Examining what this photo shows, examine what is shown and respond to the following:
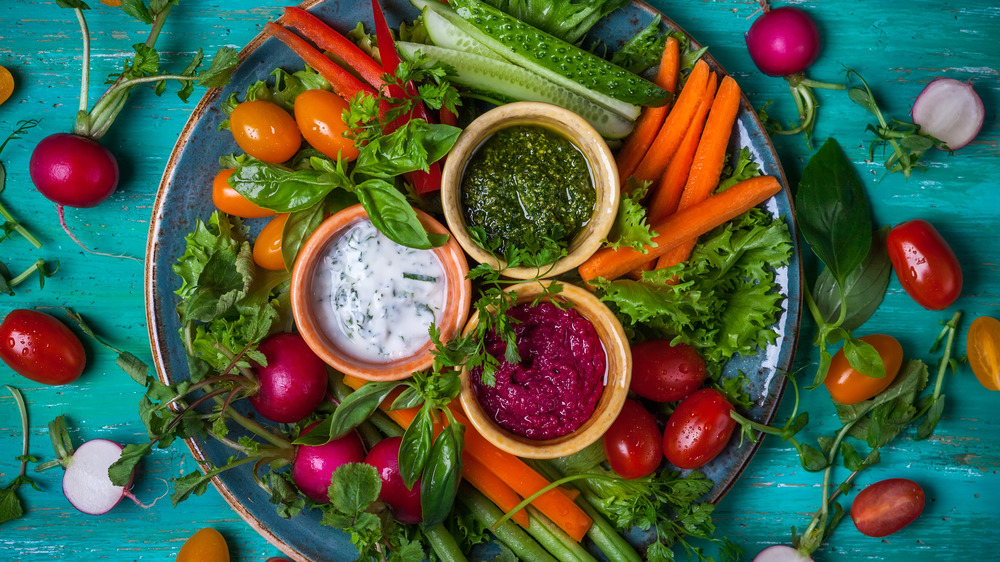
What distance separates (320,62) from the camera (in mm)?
2145

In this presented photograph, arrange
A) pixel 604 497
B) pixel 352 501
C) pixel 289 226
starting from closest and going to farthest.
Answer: pixel 352 501
pixel 289 226
pixel 604 497

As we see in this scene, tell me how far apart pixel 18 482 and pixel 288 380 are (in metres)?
1.35

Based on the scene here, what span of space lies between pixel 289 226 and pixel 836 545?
251cm

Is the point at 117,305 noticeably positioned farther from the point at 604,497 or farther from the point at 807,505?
the point at 807,505

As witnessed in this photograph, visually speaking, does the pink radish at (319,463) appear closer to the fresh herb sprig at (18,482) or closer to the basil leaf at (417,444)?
the basil leaf at (417,444)

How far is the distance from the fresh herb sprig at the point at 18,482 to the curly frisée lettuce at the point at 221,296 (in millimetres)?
896

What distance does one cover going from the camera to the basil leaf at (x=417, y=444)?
194 cm

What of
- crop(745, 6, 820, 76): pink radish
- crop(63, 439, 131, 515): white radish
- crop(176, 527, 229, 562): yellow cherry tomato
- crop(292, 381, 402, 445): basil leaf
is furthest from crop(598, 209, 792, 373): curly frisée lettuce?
crop(63, 439, 131, 515): white radish

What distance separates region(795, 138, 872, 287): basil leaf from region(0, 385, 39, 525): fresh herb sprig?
10.1 feet

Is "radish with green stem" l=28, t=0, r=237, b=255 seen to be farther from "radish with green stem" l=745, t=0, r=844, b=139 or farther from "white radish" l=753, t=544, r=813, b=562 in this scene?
"white radish" l=753, t=544, r=813, b=562

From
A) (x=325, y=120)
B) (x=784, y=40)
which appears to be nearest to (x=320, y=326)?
(x=325, y=120)

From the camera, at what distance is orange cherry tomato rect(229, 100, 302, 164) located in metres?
2.14

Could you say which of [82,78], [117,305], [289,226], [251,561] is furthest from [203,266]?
[251,561]

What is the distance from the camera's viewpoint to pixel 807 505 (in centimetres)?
251
